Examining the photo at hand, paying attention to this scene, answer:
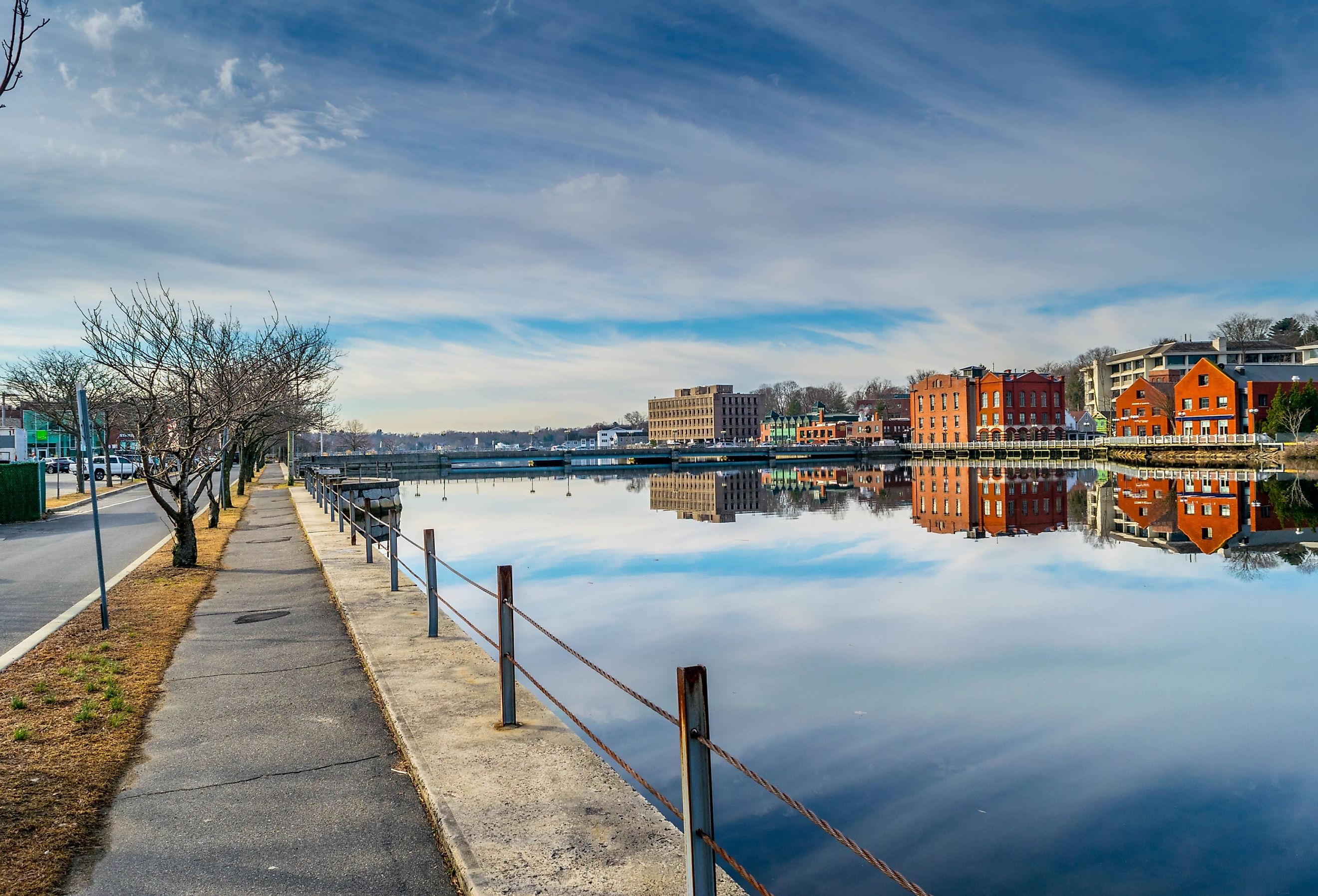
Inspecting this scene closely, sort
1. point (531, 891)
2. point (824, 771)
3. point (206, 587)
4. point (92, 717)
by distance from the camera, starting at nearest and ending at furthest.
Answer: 1. point (531, 891)
2. point (92, 717)
3. point (824, 771)
4. point (206, 587)

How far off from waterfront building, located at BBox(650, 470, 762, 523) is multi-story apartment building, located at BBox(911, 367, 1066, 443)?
3155 centimetres

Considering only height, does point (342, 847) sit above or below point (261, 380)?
below

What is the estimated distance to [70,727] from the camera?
709 cm

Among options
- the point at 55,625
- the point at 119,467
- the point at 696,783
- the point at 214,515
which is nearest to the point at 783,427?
the point at 119,467

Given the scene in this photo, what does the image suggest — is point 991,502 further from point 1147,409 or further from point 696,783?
point 1147,409

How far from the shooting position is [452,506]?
2090 inches

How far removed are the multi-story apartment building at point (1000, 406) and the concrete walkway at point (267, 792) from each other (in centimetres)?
10602

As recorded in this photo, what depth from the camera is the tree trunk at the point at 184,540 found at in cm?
1669

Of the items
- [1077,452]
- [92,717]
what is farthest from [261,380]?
[1077,452]

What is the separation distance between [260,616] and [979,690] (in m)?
10.1

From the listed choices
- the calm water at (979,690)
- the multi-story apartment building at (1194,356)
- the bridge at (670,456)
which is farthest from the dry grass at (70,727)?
the multi-story apartment building at (1194,356)

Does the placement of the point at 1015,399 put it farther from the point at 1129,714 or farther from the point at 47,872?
the point at 47,872

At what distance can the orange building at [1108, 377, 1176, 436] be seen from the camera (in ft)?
300

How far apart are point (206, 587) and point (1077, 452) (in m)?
99.0
